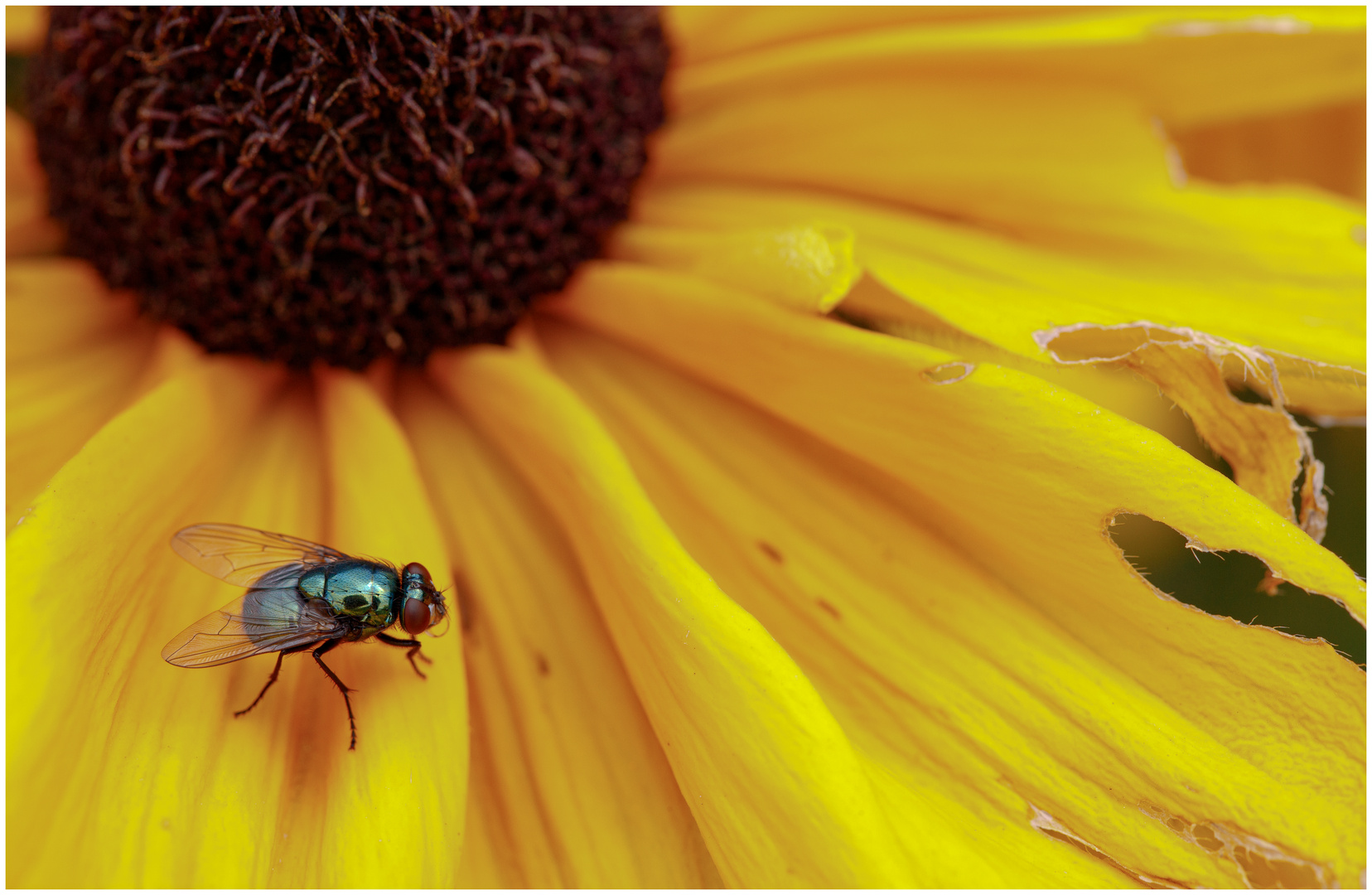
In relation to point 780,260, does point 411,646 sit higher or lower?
lower

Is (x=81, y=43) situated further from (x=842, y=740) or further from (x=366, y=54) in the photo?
(x=842, y=740)

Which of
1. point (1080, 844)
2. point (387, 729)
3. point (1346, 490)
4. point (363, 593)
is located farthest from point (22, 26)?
point (1346, 490)

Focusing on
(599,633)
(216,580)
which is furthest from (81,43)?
(599,633)

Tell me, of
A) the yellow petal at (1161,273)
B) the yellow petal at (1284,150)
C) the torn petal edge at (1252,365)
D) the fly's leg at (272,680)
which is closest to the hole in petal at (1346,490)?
the yellow petal at (1284,150)

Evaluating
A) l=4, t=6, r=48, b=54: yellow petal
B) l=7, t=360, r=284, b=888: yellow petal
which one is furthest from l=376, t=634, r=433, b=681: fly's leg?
l=4, t=6, r=48, b=54: yellow petal

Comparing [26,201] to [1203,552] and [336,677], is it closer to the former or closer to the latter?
[336,677]

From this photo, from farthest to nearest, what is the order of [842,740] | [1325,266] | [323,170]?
[1325,266], [323,170], [842,740]
